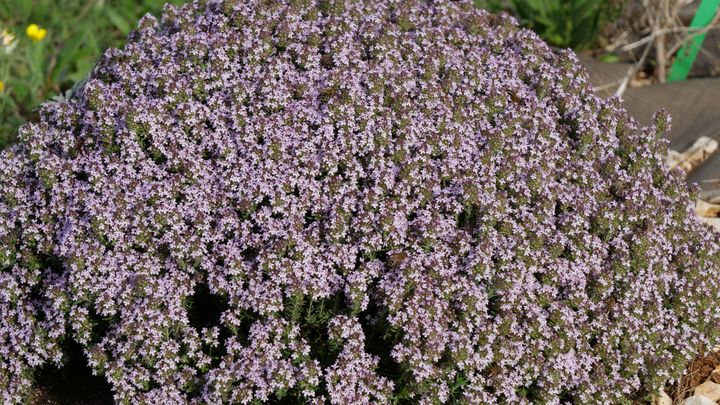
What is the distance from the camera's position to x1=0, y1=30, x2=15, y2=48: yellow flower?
22.1 feet

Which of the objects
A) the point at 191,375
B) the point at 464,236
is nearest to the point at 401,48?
the point at 464,236

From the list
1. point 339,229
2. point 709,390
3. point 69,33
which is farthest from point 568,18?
point 69,33

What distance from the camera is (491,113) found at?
14.1 ft

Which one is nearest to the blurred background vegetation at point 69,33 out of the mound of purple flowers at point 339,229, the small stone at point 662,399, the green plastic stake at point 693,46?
the green plastic stake at point 693,46

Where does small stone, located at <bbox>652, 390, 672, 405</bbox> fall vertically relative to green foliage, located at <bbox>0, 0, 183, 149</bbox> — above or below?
below

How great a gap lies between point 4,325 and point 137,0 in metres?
5.25

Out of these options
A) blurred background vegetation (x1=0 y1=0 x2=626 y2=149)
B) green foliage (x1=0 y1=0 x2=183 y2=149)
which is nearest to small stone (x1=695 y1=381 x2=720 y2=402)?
blurred background vegetation (x1=0 y1=0 x2=626 y2=149)

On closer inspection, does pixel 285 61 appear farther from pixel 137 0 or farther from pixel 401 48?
pixel 137 0

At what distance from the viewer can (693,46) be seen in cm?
713

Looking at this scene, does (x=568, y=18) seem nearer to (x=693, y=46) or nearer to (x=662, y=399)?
(x=693, y=46)

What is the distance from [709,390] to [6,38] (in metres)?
5.86

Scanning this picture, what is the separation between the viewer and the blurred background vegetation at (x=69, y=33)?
268 inches

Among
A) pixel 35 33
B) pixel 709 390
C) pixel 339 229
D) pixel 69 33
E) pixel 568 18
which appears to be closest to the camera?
pixel 339 229

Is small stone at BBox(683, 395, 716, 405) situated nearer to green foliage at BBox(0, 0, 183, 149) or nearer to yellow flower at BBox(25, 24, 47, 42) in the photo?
green foliage at BBox(0, 0, 183, 149)
